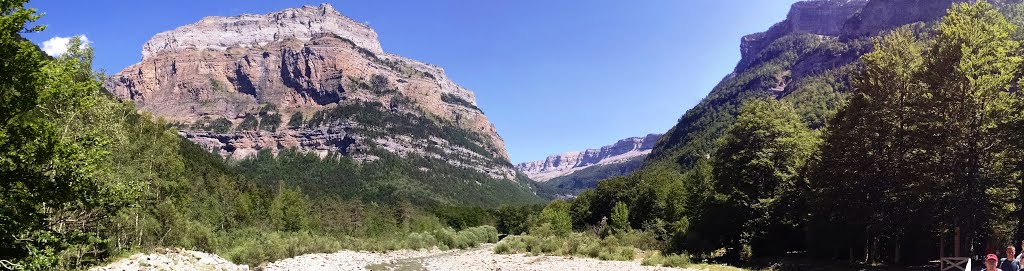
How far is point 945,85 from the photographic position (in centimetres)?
2344

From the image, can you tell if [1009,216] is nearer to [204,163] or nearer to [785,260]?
[785,260]

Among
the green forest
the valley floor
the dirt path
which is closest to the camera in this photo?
the green forest

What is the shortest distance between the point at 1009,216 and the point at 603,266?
74.4 ft

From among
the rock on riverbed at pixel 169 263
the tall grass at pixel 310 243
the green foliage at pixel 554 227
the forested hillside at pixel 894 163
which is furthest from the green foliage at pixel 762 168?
the tall grass at pixel 310 243

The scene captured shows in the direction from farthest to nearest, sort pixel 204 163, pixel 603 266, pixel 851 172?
pixel 204 163 → pixel 603 266 → pixel 851 172

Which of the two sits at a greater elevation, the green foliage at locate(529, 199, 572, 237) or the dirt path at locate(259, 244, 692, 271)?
the green foliage at locate(529, 199, 572, 237)

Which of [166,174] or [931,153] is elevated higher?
[931,153]

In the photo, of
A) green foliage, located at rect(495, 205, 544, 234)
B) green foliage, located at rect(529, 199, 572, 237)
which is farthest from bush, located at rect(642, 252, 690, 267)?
green foliage, located at rect(495, 205, 544, 234)

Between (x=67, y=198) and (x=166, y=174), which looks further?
(x=166, y=174)

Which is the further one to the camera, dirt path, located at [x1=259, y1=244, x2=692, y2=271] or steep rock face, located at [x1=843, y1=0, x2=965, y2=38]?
steep rock face, located at [x1=843, y1=0, x2=965, y2=38]

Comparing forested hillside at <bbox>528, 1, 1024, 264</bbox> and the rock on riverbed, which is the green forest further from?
the rock on riverbed

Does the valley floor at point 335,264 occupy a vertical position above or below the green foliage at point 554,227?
below

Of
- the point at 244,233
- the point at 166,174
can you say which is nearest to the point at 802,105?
the point at 244,233

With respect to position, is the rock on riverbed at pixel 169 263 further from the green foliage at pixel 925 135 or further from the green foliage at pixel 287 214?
the green foliage at pixel 287 214
